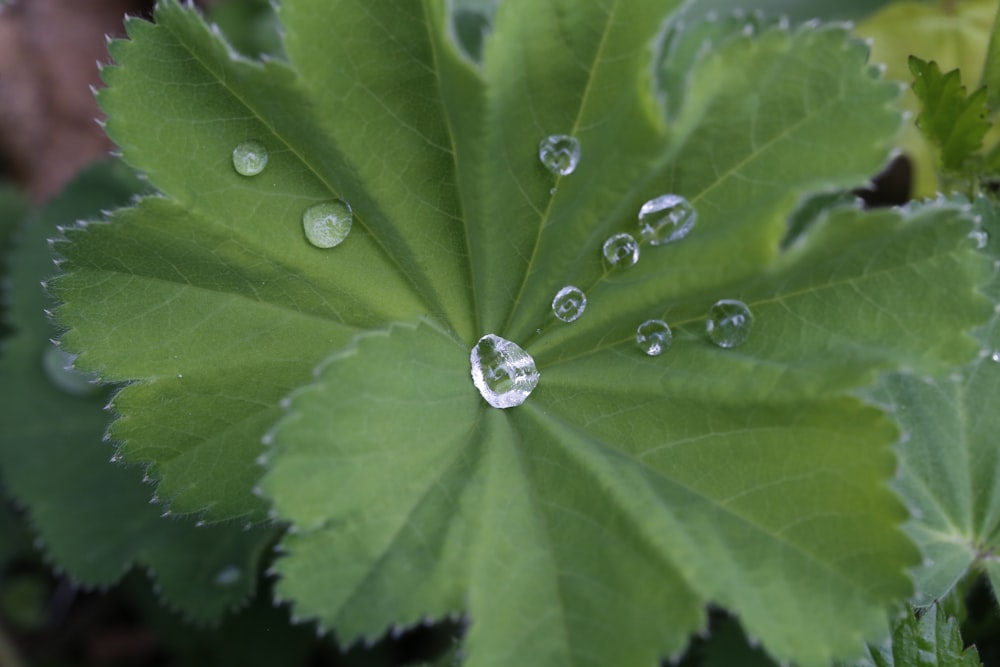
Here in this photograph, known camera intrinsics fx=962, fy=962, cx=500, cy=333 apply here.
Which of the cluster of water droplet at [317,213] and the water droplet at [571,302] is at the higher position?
the cluster of water droplet at [317,213]

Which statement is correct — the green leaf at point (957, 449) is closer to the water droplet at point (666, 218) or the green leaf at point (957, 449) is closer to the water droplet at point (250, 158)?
the water droplet at point (666, 218)

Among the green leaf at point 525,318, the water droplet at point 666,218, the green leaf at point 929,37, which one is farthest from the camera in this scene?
the green leaf at point 929,37

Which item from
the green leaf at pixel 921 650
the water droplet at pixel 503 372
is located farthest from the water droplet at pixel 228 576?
the green leaf at pixel 921 650

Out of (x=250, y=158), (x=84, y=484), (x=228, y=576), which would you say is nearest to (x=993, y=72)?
(x=250, y=158)

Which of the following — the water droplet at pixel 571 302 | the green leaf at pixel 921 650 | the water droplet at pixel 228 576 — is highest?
the water droplet at pixel 571 302

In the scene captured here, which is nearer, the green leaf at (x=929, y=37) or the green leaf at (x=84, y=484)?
the green leaf at (x=84, y=484)

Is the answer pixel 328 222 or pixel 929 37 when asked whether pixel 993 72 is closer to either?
pixel 929 37

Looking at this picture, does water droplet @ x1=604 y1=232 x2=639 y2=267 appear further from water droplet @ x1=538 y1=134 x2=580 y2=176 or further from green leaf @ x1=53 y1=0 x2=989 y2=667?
water droplet @ x1=538 y1=134 x2=580 y2=176

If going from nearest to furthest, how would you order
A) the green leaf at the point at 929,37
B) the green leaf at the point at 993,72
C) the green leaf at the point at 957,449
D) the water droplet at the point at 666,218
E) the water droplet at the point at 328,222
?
the water droplet at the point at 666,218 → the water droplet at the point at 328,222 → the green leaf at the point at 957,449 → the green leaf at the point at 993,72 → the green leaf at the point at 929,37

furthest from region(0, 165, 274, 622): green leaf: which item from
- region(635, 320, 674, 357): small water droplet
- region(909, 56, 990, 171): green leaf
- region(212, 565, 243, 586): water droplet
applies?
region(909, 56, 990, 171): green leaf
